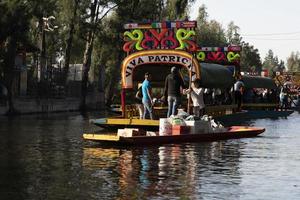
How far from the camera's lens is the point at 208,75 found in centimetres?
2842

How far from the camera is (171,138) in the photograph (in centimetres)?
1902

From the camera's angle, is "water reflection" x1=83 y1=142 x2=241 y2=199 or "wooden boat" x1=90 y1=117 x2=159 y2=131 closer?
"water reflection" x1=83 y1=142 x2=241 y2=199

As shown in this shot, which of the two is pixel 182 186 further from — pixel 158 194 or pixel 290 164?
pixel 290 164

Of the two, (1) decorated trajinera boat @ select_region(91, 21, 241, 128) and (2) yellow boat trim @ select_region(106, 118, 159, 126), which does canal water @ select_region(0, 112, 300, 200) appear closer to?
(2) yellow boat trim @ select_region(106, 118, 159, 126)

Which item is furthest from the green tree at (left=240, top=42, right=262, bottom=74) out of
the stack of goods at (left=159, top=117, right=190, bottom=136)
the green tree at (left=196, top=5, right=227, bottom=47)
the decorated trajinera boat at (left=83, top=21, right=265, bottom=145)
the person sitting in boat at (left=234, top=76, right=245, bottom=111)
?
the stack of goods at (left=159, top=117, right=190, bottom=136)

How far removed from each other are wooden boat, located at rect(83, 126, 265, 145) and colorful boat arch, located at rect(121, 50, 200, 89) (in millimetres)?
2899

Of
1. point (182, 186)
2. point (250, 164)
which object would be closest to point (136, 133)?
point (250, 164)

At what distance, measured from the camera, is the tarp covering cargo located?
27822 mm

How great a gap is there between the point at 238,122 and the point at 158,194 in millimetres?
21690

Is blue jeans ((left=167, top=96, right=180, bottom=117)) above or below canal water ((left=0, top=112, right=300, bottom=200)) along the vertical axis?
above

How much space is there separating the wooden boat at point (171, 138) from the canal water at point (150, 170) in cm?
30

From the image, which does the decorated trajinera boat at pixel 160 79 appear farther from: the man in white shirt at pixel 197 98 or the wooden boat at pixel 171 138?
the man in white shirt at pixel 197 98

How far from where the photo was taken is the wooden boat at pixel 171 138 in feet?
59.3

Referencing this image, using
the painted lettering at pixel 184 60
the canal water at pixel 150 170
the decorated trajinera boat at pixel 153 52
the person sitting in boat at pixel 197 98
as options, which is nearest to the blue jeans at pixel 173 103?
the decorated trajinera boat at pixel 153 52
